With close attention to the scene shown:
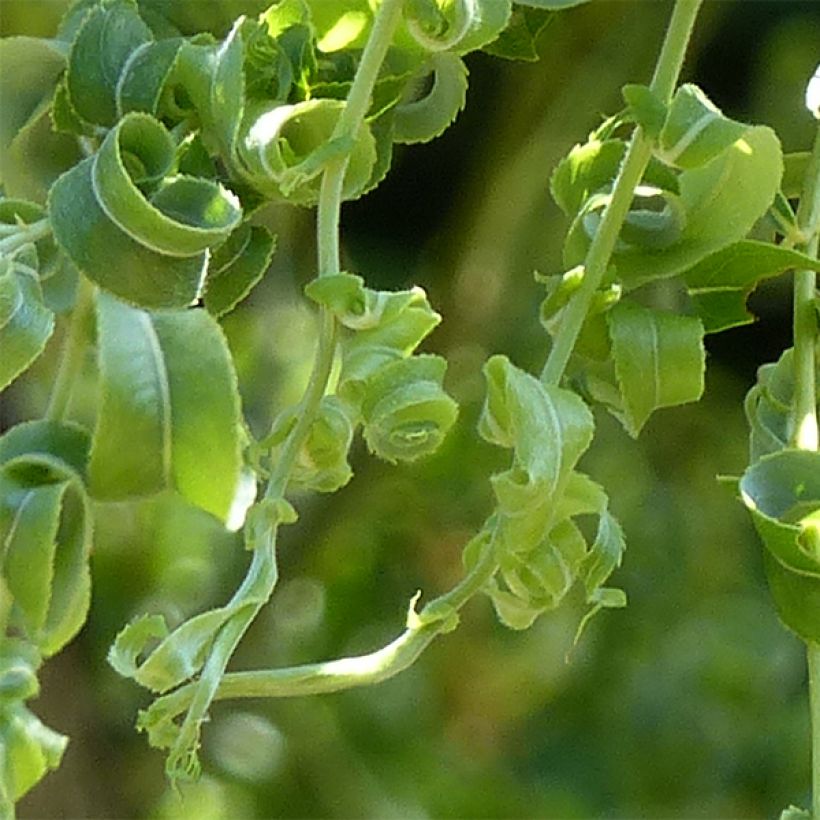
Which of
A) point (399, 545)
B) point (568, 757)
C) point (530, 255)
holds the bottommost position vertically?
point (568, 757)

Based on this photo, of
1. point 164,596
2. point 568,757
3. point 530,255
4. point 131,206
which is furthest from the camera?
point 568,757

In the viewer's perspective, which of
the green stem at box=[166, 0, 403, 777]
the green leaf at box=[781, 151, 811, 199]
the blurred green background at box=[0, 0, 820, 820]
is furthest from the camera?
the blurred green background at box=[0, 0, 820, 820]

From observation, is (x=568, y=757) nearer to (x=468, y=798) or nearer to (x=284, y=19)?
(x=468, y=798)

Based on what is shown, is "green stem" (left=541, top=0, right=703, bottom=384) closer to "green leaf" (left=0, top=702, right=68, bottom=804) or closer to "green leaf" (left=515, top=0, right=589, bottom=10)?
"green leaf" (left=515, top=0, right=589, bottom=10)

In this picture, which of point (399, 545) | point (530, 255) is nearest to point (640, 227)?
point (530, 255)

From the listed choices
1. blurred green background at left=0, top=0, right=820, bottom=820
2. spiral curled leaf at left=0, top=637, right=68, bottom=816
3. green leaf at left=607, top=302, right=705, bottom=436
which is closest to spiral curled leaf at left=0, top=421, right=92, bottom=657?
spiral curled leaf at left=0, top=637, right=68, bottom=816

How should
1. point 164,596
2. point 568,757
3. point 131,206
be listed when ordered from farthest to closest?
point 568,757 < point 164,596 < point 131,206
